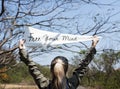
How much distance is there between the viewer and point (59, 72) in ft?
8.02

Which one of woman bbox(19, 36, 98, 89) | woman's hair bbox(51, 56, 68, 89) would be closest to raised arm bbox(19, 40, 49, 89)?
woman bbox(19, 36, 98, 89)

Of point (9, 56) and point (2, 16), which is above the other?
point (2, 16)

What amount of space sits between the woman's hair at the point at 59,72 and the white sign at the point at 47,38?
2.32ft

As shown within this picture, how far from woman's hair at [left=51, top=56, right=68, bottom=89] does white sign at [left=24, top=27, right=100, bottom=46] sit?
708 millimetres

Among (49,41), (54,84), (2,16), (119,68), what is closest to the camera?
(54,84)

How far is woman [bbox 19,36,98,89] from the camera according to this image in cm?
244

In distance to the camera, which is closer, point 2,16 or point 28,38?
point 28,38

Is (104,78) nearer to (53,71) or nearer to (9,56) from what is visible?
(9,56)

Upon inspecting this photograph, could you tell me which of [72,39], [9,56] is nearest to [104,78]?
[9,56]

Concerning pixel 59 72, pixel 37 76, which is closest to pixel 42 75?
pixel 37 76

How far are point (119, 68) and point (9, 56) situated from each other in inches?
701

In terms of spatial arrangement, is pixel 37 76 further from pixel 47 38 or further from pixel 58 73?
pixel 47 38

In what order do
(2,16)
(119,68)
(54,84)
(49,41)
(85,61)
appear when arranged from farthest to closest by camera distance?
(119,68) < (2,16) < (49,41) < (85,61) < (54,84)

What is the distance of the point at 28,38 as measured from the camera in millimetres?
3295
